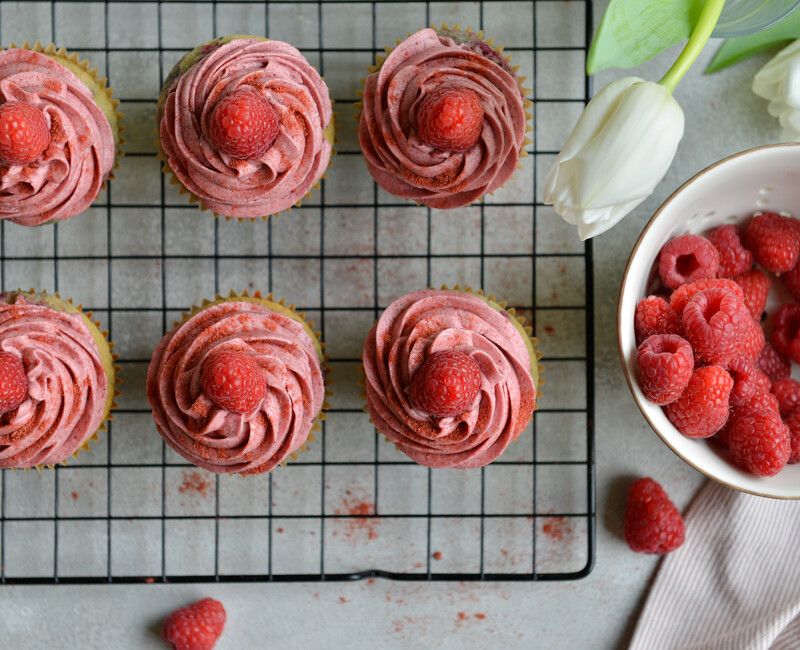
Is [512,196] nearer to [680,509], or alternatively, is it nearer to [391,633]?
[680,509]

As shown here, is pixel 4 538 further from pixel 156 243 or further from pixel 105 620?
pixel 156 243

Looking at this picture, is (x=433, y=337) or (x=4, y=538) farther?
(x=4, y=538)

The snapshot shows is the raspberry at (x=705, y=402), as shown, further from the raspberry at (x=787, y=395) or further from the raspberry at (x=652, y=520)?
the raspberry at (x=652, y=520)

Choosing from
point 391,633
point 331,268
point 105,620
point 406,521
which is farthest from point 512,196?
point 105,620

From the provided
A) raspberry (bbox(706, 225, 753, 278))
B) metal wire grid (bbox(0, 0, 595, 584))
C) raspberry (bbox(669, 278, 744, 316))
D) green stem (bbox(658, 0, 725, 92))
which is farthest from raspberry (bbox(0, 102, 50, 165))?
raspberry (bbox(706, 225, 753, 278))

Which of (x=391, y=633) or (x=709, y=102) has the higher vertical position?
(x=709, y=102)

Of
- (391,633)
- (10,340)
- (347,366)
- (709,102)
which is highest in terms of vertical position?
(709,102)

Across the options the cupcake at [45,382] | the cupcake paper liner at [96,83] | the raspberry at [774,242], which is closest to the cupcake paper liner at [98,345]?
the cupcake at [45,382]
